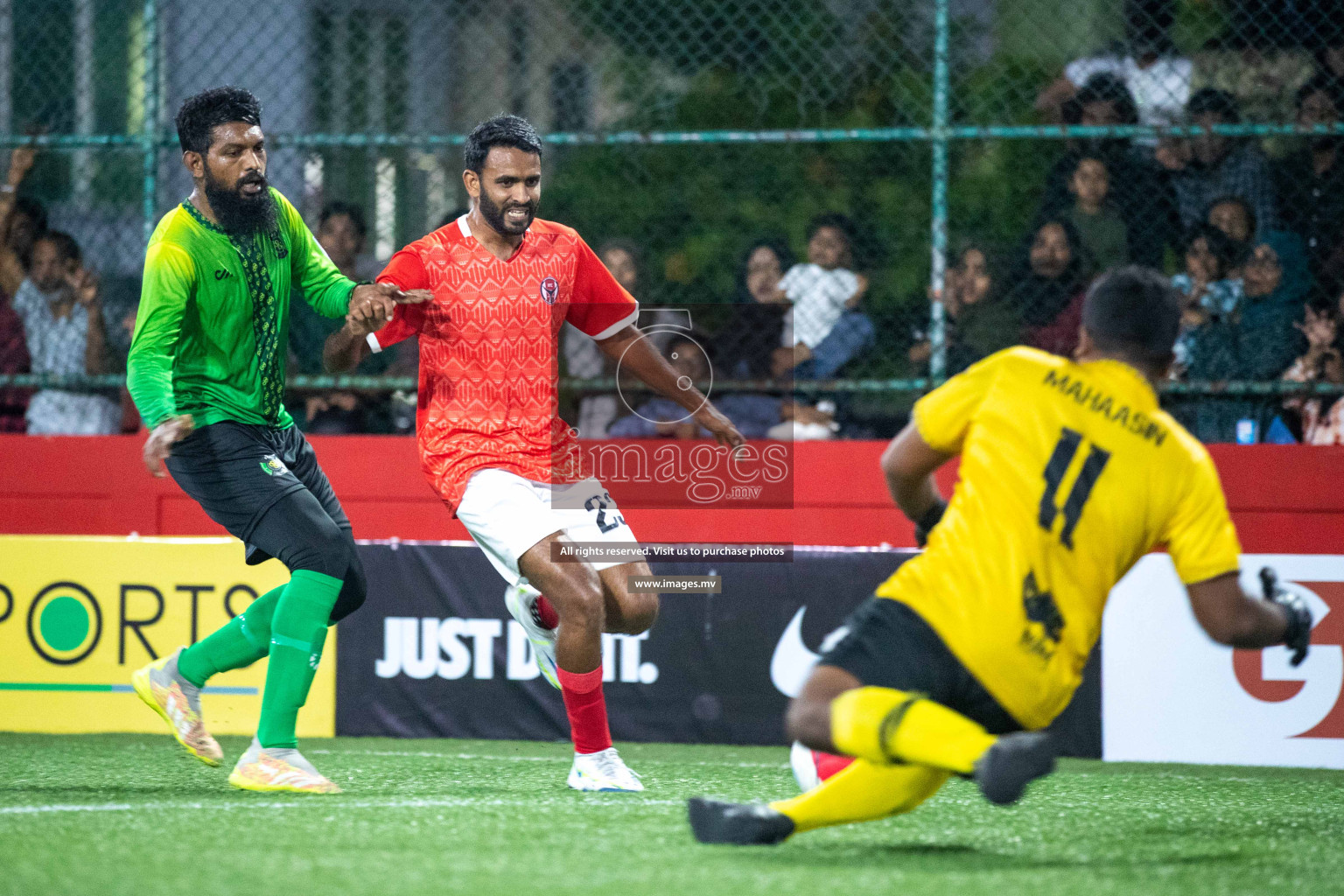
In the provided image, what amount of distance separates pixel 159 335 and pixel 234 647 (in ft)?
3.53

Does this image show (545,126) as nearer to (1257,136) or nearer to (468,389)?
(1257,136)

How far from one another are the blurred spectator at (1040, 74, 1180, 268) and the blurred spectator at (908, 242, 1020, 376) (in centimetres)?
42

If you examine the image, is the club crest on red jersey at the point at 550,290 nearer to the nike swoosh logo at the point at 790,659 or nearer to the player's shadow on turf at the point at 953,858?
the nike swoosh logo at the point at 790,659

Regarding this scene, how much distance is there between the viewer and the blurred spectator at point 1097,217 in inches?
280

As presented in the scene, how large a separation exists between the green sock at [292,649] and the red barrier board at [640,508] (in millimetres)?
2209

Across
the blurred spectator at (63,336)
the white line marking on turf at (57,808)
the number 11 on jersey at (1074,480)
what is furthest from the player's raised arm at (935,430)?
the blurred spectator at (63,336)

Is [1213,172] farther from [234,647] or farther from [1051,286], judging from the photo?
[234,647]

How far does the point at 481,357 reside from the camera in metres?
5.14

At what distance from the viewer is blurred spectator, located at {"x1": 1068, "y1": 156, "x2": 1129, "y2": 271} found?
23.4ft

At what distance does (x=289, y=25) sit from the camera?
9.84 metres

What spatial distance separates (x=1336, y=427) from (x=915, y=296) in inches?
85.4

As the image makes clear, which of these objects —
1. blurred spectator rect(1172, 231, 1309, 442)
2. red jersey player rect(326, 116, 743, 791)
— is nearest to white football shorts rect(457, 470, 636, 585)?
red jersey player rect(326, 116, 743, 791)

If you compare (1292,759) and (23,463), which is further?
(23,463)

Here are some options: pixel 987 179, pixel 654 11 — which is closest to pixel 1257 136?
Result: pixel 987 179
